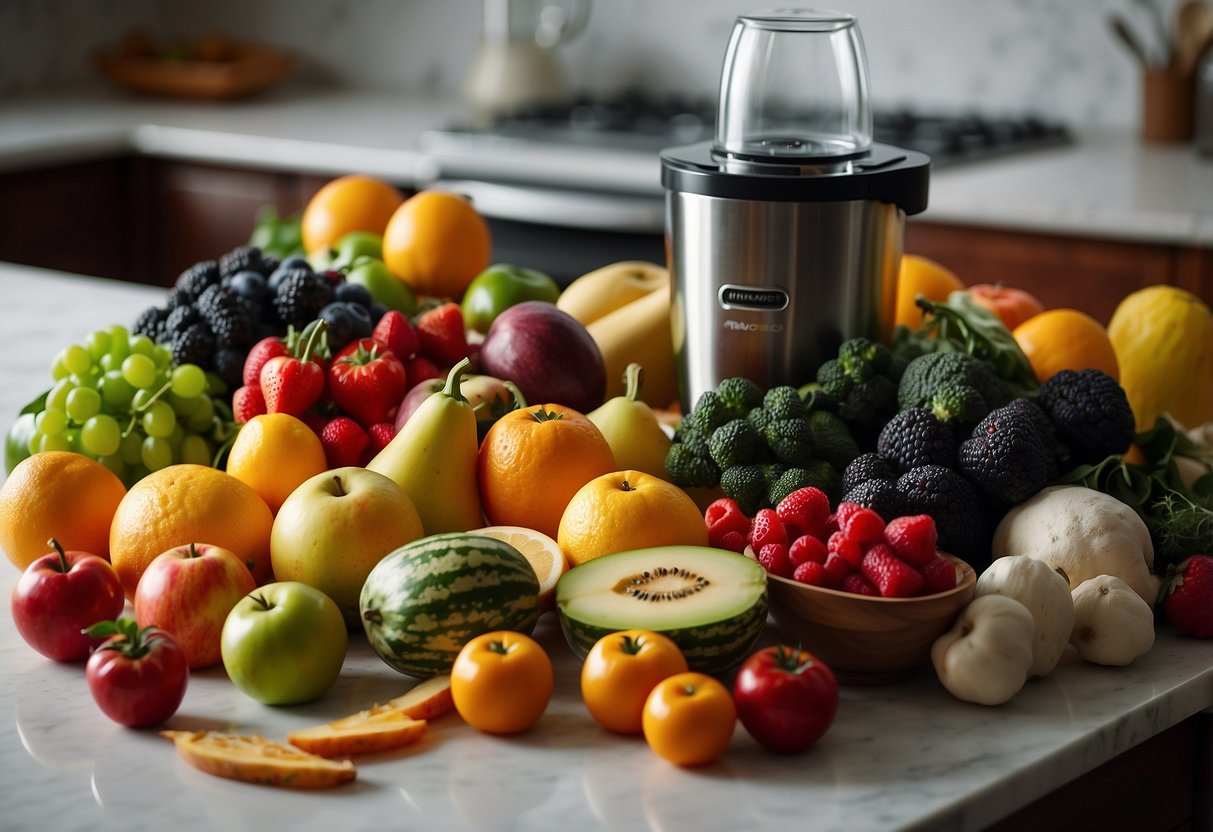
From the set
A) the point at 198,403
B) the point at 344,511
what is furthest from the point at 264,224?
the point at 344,511

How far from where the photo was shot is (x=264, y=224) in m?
2.04

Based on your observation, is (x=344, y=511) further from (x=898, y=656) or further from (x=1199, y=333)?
(x=1199, y=333)

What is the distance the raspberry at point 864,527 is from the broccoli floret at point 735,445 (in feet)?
0.70

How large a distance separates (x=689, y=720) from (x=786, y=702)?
64mm

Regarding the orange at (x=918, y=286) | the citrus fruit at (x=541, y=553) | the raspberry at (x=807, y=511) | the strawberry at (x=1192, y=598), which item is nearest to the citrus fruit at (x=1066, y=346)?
the orange at (x=918, y=286)

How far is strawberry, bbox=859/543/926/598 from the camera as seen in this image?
930mm

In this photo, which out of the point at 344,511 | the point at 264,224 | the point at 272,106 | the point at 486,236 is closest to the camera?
the point at 344,511

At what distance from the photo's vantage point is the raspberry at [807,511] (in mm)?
1008

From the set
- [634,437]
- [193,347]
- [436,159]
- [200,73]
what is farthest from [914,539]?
[200,73]

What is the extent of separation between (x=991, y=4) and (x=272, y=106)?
2016mm

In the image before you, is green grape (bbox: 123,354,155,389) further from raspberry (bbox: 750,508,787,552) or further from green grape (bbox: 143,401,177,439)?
raspberry (bbox: 750,508,787,552)

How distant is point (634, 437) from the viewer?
126 cm

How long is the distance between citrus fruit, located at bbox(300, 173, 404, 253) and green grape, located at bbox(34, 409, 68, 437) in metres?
0.66

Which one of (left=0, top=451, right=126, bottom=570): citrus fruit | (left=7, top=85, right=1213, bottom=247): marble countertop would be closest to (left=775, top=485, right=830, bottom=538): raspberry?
(left=0, top=451, right=126, bottom=570): citrus fruit
